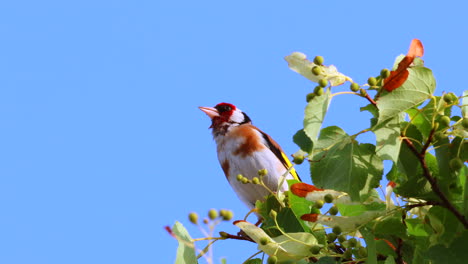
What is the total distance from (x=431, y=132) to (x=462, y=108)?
0.42ft

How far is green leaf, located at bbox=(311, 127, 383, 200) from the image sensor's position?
6.07 feet

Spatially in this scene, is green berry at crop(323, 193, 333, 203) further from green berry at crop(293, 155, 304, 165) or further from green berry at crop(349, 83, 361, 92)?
green berry at crop(349, 83, 361, 92)

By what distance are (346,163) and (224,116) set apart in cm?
367

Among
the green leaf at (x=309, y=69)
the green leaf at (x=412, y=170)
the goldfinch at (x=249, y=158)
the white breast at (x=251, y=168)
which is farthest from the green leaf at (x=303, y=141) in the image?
the white breast at (x=251, y=168)

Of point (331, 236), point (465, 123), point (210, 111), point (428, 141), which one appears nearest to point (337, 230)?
point (331, 236)

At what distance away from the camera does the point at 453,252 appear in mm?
1698

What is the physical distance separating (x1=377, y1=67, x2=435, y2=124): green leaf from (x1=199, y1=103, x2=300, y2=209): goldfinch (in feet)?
9.59

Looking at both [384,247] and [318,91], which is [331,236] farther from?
[318,91]

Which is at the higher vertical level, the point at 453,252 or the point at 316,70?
the point at 316,70

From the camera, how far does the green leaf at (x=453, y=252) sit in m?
1.69

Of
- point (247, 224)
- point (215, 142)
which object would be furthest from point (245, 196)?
point (247, 224)

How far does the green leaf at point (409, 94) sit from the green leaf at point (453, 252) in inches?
14.3

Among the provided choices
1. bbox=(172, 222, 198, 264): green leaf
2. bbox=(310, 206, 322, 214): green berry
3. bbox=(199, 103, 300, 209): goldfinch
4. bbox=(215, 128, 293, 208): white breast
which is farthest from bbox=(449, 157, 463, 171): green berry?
bbox=(215, 128, 293, 208): white breast

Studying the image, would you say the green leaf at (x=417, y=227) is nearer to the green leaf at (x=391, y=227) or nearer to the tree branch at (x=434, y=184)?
the green leaf at (x=391, y=227)
